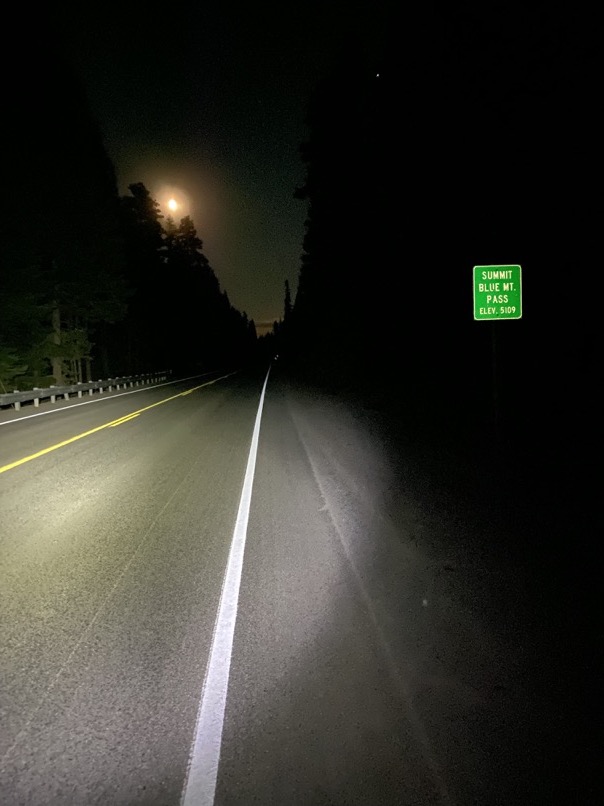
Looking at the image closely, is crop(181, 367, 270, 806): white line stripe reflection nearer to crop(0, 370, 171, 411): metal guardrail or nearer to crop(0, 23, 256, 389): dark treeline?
crop(0, 370, 171, 411): metal guardrail

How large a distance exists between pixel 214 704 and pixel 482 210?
16.6 metres

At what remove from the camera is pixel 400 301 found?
24.6 m

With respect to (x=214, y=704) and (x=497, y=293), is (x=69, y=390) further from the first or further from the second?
(x=214, y=704)

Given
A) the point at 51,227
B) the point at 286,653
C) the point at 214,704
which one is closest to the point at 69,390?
the point at 51,227

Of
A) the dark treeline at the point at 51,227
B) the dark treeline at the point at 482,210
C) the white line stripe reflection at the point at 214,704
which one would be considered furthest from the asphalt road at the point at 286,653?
the dark treeline at the point at 51,227

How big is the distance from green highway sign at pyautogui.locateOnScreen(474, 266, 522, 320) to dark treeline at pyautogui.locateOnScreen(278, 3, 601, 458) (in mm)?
903

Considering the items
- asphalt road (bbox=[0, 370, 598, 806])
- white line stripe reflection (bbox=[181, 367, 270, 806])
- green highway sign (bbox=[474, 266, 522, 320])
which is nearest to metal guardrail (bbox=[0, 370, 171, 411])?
asphalt road (bbox=[0, 370, 598, 806])

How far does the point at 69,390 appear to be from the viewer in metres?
27.3

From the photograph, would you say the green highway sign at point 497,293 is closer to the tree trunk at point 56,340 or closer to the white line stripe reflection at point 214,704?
the white line stripe reflection at point 214,704

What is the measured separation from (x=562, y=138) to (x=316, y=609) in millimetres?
13503

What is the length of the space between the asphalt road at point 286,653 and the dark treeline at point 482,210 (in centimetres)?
470

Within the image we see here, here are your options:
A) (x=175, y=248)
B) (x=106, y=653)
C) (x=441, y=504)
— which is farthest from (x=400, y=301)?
(x=175, y=248)

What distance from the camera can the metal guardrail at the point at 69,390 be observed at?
21688mm

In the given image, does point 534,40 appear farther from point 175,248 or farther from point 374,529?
point 175,248
